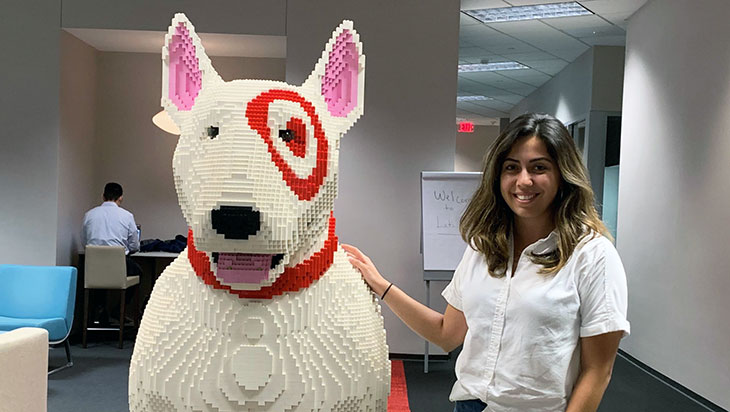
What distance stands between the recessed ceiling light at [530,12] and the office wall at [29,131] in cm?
355

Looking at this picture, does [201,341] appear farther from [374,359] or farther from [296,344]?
[374,359]

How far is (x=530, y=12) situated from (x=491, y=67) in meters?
2.45

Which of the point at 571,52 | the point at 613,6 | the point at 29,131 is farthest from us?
the point at 571,52

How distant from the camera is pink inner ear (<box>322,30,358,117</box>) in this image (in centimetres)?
130

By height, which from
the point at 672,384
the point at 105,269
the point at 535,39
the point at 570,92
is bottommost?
the point at 672,384

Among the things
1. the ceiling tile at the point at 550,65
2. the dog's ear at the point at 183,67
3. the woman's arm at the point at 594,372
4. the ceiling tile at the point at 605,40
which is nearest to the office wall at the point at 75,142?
the dog's ear at the point at 183,67

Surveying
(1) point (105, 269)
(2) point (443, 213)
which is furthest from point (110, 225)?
(2) point (443, 213)

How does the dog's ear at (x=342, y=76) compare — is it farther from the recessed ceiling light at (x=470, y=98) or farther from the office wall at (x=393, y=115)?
the recessed ceiling light at (x=470, y=98)

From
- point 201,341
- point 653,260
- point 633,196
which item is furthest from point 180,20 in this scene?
point 633,196

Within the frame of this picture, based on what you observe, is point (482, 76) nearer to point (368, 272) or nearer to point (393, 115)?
point (393, 115)

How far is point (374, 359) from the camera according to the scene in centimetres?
130

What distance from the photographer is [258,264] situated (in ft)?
3.77

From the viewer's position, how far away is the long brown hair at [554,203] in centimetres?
136

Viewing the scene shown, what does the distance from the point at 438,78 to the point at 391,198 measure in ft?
3.23
